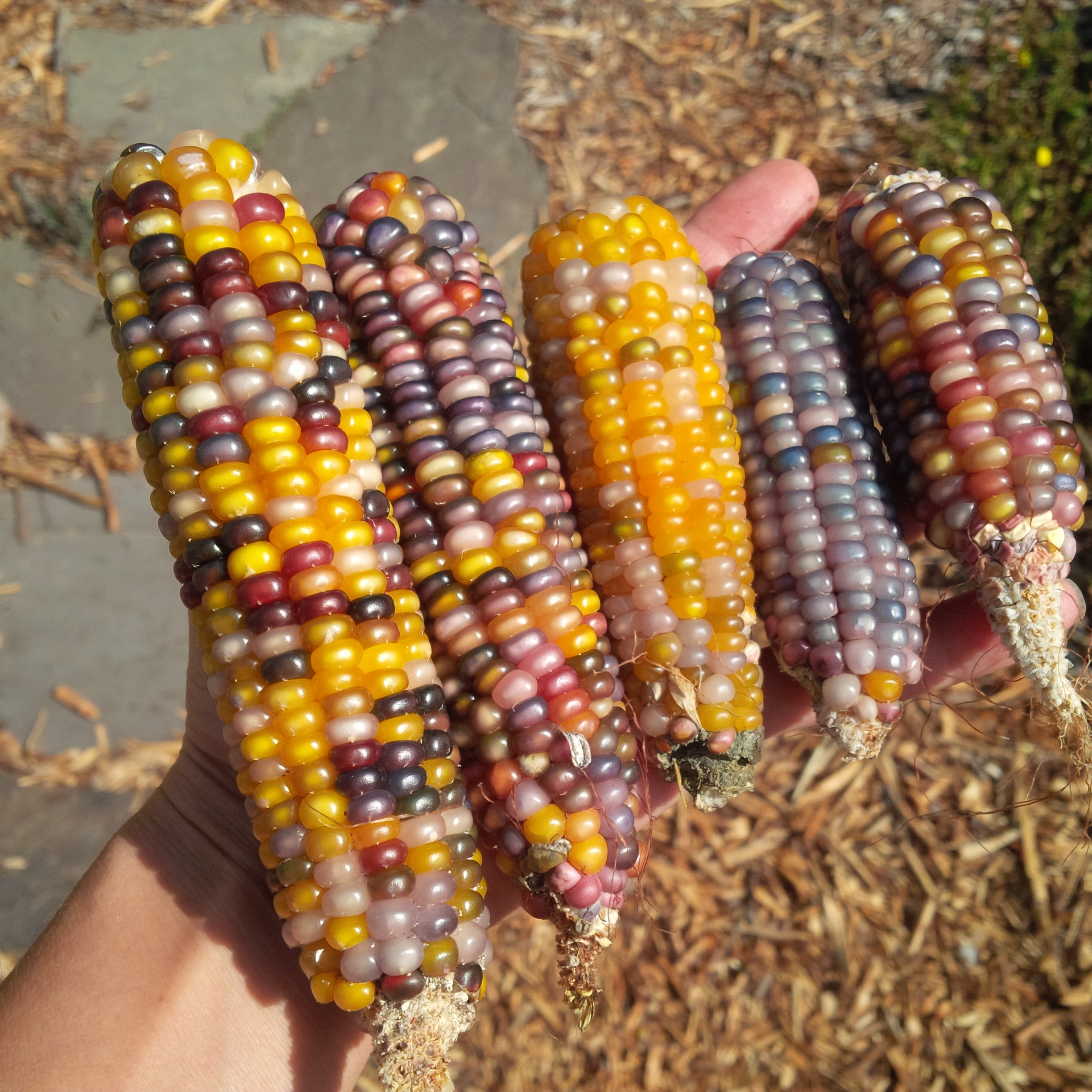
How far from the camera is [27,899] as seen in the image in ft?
13.3

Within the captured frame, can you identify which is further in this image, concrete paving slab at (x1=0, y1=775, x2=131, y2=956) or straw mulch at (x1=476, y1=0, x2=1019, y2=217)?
straw mulch at (x1=476, y1=0, x2=1019, y2=217)

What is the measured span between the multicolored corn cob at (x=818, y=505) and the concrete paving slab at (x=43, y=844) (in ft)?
10.8

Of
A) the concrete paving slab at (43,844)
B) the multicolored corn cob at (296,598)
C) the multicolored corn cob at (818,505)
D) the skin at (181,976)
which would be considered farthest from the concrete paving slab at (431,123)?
the skin at (181,976)

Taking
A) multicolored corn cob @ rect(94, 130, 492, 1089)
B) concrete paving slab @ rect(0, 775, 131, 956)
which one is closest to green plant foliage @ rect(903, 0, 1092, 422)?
multicolored corn cob @ rect(94, 130, 492, 1089)

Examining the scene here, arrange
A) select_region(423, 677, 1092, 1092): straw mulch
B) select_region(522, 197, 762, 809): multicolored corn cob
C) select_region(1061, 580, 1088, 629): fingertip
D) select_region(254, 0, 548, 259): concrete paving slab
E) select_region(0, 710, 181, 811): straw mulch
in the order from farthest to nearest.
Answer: select_region(254, 0, 548, 259): concrete paving slab, select_region(0, 710, 181, 811): straw mulch, select_region(423, 677, 1092, 1092): straw mulch, select_region(1061, 580, 1088, 629): fingertip, select_region(522, 197, 762, 809): multicolored corn cob

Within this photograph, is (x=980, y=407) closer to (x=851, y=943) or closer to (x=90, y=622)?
(x=851, y=943)

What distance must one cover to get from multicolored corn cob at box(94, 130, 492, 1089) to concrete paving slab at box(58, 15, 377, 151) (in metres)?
3.53

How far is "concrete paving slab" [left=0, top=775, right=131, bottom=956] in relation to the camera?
4.04 meters

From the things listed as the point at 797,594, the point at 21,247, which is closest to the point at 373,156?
the point at 21,247

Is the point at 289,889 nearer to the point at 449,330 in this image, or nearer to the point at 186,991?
the point at 186,991

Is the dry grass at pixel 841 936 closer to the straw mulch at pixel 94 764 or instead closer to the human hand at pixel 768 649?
the straw mulch at pixel 94 764

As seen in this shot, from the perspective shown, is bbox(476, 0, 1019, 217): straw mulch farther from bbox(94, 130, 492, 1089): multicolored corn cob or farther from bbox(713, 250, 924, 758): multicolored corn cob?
bbox(94, 130, 492, 1089): multicolored corn cob

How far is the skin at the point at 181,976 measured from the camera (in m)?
2.30

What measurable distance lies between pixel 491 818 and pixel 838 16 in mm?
5538
